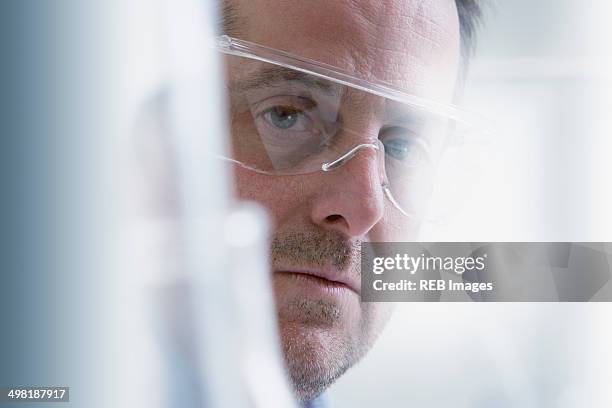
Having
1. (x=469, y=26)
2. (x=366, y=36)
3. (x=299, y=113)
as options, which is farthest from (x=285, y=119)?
(x=469, y=26)

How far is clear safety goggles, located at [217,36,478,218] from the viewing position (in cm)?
70

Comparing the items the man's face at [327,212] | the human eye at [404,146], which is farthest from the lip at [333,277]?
the human eye at [404,146]

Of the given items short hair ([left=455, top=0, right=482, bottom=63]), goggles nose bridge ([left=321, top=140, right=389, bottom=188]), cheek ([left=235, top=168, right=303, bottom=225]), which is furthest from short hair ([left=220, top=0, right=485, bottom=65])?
cheek ([left=235, top=168, right=303, bottom=225])

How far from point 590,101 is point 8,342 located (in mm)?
641

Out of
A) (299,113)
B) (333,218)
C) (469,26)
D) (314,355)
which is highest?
(469,26)

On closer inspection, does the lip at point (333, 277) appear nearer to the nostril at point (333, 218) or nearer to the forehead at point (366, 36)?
the nostril at point (333, 218)

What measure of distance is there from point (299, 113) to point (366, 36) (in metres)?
0.10

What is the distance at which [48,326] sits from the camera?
694mm

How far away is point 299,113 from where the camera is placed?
71 centimetres

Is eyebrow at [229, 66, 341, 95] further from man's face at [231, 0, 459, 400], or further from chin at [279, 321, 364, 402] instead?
chin at [279, 321, 364, 402]

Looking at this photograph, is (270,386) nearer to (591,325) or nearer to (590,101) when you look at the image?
(591,325)

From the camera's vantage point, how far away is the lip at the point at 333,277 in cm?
69

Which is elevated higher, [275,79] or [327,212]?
[275,79]

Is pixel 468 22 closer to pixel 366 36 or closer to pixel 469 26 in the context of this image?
pixel 469 26
